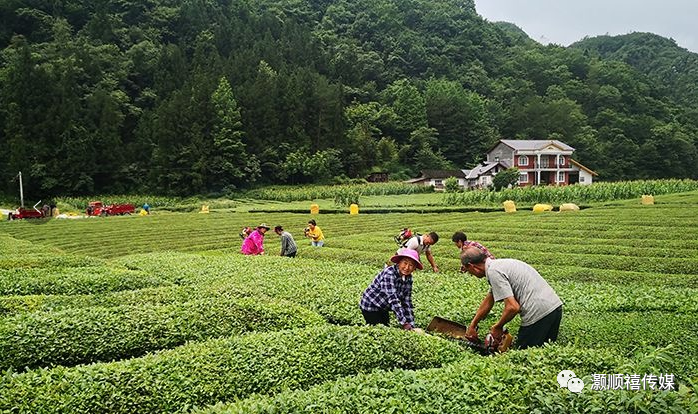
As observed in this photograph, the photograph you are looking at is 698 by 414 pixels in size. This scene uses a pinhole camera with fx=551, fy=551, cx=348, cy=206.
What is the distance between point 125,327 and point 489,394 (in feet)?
20.7

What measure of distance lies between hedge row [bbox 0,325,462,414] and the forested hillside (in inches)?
→ 2539

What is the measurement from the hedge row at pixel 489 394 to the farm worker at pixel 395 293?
2.14m

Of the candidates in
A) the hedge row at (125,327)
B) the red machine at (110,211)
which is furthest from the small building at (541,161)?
the hedge row at (125,327)

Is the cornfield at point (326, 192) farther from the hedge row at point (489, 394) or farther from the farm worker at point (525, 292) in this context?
the hedge row at point (489, 394)

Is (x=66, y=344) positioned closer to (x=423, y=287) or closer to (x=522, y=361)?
(x=522, y=361)

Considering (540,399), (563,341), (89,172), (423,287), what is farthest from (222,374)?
(89,172)

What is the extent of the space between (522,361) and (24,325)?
7.66 metres

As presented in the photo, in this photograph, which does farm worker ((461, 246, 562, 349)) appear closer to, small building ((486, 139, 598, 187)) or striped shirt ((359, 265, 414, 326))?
striped shirt ((359, 265, 414, 326))

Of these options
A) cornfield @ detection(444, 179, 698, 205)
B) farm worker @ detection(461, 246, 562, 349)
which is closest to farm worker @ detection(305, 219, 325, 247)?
farm worker @ detection(461, 246, 562, 349)

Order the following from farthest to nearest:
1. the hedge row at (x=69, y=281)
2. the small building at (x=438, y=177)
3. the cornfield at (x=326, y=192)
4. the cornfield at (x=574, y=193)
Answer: the small building at (x=438, y=177), the cornfield at (x=326, y=192), the cornfield at (x=574, y=193), the hedge row at (x=69, y=281)

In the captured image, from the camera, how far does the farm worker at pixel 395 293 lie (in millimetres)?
8602

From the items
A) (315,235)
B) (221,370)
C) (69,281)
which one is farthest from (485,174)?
(221,370)

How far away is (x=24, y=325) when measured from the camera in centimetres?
888

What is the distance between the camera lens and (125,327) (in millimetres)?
9258
